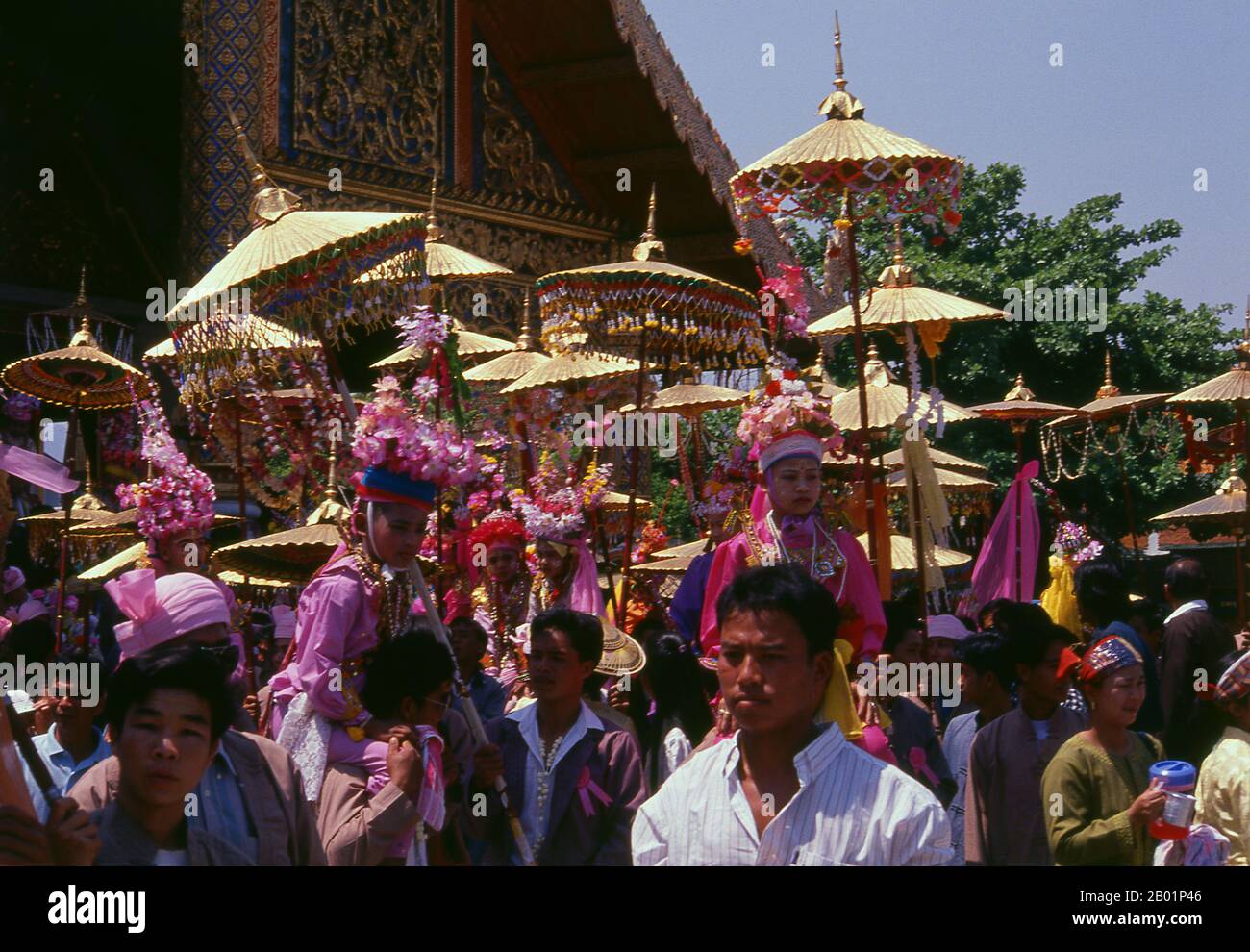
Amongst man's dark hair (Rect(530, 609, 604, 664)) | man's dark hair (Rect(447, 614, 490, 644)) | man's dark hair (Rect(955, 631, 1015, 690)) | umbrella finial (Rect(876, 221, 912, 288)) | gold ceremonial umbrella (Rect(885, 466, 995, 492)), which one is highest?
umbrella finial (Rect(876, 221, 912, 288))

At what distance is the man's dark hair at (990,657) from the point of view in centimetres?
547

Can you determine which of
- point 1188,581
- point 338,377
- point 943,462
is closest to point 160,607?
point 338,377

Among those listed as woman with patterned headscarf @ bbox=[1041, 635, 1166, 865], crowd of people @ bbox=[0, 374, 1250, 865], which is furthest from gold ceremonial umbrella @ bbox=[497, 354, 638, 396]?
woman with patterned headscarf @ bbox=[1041, 635, 1166, 865]

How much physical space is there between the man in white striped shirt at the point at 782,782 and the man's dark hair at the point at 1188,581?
203 inches

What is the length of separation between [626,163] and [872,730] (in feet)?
27.8

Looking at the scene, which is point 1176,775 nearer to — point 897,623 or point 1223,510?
point 897,623

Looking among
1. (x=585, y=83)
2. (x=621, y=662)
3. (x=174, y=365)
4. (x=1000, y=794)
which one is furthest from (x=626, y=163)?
(x=1000, y=794)

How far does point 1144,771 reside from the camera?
4.57 m

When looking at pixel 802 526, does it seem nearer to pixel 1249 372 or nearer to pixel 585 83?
pixel 1249 372

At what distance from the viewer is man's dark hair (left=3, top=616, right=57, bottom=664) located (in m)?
6.19

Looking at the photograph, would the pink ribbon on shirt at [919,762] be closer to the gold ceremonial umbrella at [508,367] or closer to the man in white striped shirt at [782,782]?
the man in white striped shirt at [782,782]

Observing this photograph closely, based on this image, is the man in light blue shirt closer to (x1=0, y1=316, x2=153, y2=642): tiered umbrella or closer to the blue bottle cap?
the blue bottle cap

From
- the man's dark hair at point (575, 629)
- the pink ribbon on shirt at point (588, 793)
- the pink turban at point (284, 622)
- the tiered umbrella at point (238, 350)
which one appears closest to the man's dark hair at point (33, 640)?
the tiered umbrella at point (238, 350)

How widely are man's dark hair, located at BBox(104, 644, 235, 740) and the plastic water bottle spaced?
2.42 meters
